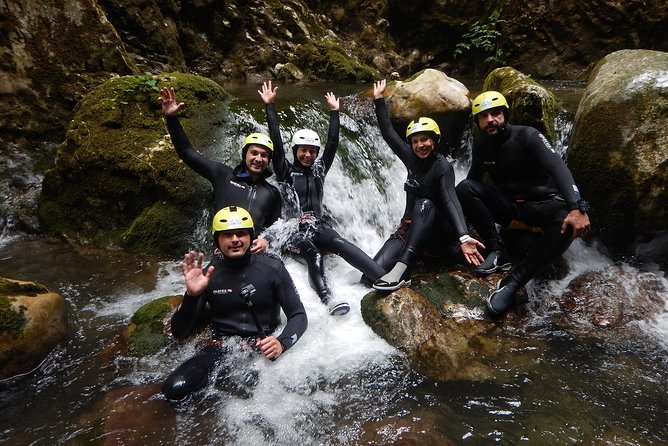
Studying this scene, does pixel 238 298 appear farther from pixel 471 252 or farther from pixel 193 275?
pixel 471 252

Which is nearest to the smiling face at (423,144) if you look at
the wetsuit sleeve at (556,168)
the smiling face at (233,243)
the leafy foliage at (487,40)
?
the wetsuit sleeve at (556,168)

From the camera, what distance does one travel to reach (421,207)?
16.5 ft

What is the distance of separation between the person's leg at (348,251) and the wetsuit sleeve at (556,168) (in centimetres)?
220

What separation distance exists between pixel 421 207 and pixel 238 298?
2551 mm

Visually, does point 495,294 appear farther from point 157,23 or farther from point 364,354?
point 157,23

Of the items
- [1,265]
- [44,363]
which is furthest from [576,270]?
Result: [1,265]

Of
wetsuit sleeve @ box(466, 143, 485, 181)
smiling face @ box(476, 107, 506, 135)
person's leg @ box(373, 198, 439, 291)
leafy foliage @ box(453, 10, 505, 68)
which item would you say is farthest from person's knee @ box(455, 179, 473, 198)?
leafy foliage @ box(453, 10, 505, 68)

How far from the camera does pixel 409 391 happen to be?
11.2 feet

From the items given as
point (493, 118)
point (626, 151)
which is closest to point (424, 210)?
point (493, 118)

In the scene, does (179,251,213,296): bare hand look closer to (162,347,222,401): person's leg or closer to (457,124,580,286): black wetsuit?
(162,347,222,401): person's leg

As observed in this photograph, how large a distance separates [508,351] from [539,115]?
3.65 m

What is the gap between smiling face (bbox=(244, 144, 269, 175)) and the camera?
16.7ft

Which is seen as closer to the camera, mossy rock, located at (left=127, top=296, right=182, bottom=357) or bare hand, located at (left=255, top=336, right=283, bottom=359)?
bare hand, located at (left=255, top=336, right=283, bottom=359)

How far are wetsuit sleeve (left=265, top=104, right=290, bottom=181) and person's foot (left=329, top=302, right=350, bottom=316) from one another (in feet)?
7.13
